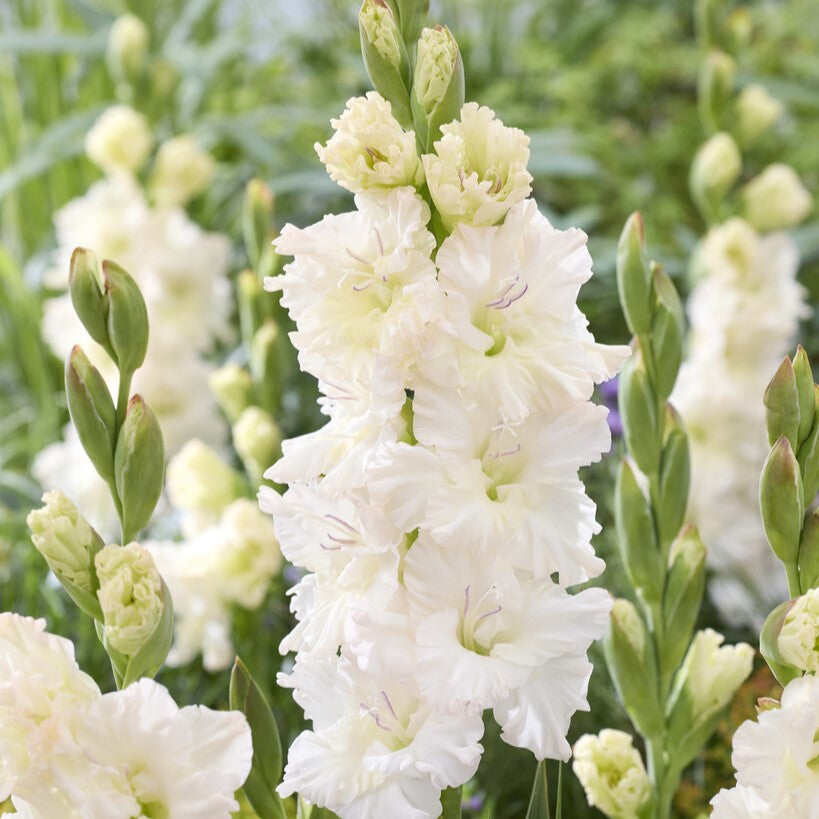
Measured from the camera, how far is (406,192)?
0.46 metres

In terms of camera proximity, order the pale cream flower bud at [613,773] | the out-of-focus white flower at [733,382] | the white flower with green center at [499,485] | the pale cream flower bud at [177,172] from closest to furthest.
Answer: the white flower with green center at [499,485], the pale cream flower bud at [613,773], the out-of-focus white flower at [733,382], the pale cream flower bud at [177,172]

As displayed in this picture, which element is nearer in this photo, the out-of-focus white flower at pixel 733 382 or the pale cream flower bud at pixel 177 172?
the out-of-focus white flower at pixel 733 382

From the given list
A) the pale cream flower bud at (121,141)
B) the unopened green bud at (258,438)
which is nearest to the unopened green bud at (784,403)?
the unopened green bud at (258,438)

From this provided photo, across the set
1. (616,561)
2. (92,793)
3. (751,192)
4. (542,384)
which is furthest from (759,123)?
(92,793)

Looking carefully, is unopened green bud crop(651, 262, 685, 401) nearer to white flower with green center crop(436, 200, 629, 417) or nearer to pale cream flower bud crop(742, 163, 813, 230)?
white flower with green center crop(436, 200, 629, 417)

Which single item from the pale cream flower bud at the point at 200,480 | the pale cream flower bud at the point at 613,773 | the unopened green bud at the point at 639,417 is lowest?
the pale cream flower bud at the point at 200,480

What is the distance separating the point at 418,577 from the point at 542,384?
0.08m

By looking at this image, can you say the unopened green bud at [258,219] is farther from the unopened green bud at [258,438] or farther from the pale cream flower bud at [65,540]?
the pale cream flower bud at [65,540]

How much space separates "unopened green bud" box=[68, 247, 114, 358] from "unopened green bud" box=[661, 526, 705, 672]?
11.7 inches

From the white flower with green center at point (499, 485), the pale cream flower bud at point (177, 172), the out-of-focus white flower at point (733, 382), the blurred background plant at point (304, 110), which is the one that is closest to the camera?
the white flower with green center at point (499, 485)

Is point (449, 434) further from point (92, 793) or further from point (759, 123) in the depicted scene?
point (759, 123)

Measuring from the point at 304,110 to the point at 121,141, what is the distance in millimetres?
579

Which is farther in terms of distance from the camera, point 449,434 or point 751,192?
point 751,192

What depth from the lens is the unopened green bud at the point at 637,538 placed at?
64 centimetres
